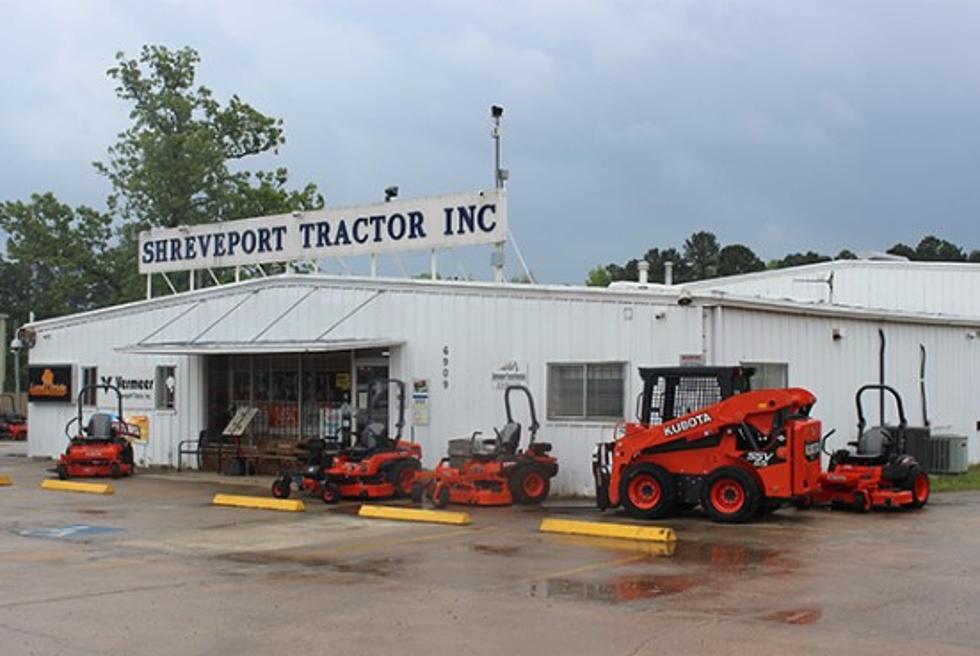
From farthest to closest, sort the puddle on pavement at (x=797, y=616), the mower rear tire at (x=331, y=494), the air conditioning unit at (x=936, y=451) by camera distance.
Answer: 1. the air conditioning unit at (x=936, y=451)
2. the mower rear tire at (x=331, y=494)
3. the puddle on pavement at (x=797, y=616)

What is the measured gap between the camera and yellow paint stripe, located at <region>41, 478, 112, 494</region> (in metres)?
21.3

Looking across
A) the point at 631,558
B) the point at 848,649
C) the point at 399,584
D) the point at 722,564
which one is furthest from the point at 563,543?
the point at 848,649

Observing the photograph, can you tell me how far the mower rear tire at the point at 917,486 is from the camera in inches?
660

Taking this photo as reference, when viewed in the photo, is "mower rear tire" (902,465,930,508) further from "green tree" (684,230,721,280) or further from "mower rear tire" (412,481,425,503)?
"green tree" (684,230,721,280)

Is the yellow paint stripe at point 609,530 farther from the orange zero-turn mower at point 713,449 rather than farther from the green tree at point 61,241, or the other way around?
the green tree at point 61,241

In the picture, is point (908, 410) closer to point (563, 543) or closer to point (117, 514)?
point (563, 543)

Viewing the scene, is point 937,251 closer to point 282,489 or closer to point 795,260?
point 795,260

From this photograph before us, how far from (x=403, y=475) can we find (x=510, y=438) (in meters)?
2.11

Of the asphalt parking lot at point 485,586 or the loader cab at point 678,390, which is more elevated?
the loader cab at point 678,390

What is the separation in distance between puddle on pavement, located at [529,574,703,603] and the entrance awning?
1149 cm

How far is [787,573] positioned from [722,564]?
770mm

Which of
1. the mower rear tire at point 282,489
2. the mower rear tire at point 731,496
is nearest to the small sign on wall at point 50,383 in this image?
the mower rear tire at point 282,489

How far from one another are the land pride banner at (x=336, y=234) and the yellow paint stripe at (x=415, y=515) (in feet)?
23.2

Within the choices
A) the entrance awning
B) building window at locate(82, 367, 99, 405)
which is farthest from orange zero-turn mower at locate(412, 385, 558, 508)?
building window at locate(82, 367, 99, 405)
